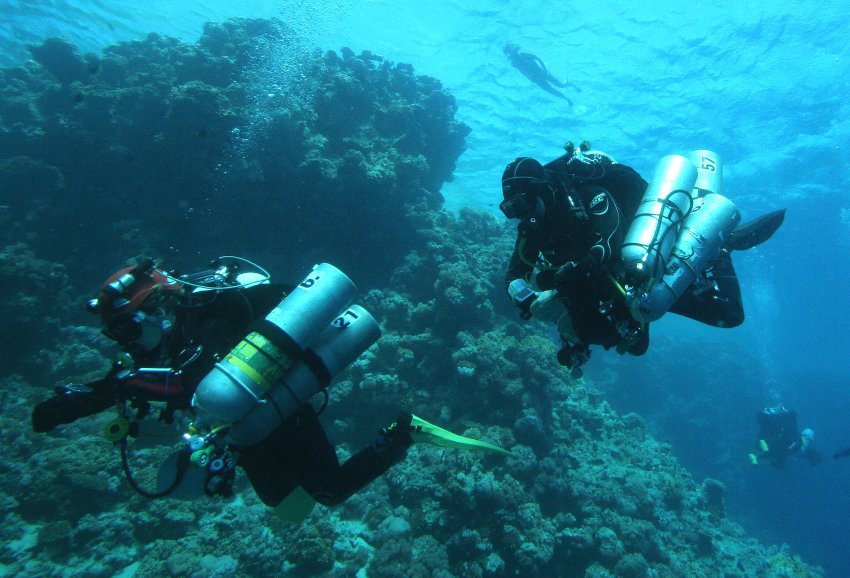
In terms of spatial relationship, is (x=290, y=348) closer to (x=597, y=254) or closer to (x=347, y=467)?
(x=347, y=467)

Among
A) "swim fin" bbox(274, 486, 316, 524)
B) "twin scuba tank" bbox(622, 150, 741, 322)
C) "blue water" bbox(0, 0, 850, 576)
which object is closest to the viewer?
"twin scuba tank" bbox(622, 150, 741, 322)

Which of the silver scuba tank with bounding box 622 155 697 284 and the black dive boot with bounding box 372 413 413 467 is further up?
the silver scuba tank with bounding box 622 155 697 284

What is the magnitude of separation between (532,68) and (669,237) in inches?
769

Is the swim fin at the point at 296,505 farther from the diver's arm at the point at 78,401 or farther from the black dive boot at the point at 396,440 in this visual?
the diver's arm at the point at 78,401

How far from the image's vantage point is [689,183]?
12.2 feet

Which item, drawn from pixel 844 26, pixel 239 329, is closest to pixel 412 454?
pixel 239 329

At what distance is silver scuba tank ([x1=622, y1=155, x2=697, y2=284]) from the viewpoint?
310 cm

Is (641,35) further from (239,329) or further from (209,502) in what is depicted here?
(209,502)

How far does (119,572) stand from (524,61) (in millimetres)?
22496

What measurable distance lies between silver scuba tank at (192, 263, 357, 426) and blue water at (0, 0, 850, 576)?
18.9 metres

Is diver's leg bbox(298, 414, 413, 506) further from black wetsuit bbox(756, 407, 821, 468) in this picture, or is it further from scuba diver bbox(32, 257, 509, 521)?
black wetsuit bbox(756, 407, 821, 468)

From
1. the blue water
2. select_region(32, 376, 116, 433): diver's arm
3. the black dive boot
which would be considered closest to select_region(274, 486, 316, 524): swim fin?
the black dive boot

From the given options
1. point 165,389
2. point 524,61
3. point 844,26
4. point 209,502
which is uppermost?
point 844,26

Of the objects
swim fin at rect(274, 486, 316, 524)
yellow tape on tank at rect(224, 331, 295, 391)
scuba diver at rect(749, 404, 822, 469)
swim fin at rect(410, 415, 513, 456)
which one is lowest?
swim fin at rect(274, 486, 316, 524)
